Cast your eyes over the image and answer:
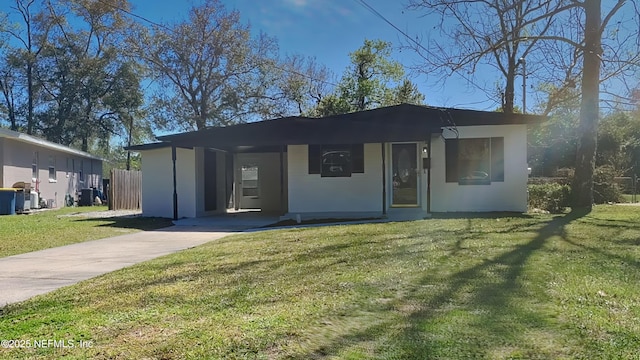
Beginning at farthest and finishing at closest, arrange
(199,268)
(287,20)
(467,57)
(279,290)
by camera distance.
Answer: (287,20), (467,57), (199,268), (279,290)

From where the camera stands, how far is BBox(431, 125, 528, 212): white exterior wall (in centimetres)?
1298

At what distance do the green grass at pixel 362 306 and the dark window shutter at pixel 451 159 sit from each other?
6.28 metres

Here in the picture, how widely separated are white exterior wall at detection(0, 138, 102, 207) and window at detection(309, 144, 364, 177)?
44.9 feet

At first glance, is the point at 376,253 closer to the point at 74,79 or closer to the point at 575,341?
the point at 575,341

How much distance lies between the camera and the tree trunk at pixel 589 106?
37.8ft

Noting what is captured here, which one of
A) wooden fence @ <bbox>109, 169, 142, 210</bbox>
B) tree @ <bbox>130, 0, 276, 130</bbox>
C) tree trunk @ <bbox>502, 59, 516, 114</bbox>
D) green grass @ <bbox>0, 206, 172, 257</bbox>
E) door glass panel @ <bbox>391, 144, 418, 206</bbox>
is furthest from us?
tree @ <bbox>130, 0, 276, 130</bbox>

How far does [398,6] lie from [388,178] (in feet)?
18.8

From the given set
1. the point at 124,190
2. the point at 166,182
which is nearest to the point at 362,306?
the point at 166,182

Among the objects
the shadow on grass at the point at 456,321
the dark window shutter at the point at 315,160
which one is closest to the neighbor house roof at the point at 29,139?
the dark window shutter at the point at 315,160

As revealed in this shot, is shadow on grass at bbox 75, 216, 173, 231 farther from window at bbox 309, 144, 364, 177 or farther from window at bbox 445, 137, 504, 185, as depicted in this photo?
window at bbox 445, 137, 504, 185

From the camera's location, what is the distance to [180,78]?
32.7 metres

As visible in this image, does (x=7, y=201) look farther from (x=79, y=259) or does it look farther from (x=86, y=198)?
(x=79, y=259)

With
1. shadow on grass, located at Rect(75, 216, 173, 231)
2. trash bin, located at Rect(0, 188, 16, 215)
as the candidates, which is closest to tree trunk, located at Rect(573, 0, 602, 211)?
shadow on grass, located at Rect(75, 216, 173, 231)

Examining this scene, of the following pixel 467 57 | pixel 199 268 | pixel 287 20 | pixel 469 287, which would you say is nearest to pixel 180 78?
pixel 287 20
